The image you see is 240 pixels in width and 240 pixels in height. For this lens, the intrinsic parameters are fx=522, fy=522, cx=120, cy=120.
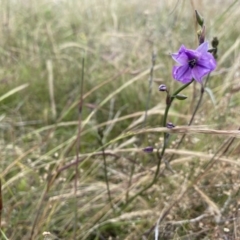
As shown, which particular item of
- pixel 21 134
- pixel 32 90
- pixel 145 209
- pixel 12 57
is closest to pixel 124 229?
pixel 145 209

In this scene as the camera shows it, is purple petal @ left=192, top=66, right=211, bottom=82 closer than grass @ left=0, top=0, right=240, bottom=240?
Yes

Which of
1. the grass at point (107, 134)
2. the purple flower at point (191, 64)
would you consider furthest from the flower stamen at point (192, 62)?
the grass at point (107, 134)

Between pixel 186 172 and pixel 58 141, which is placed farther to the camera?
pixel 58 141

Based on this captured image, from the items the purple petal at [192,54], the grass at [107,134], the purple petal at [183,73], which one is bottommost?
the grass at [107,134]

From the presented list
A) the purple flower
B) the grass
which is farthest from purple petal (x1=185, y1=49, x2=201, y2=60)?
the grass

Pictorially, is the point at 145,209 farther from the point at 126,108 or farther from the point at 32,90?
the point at 32,90

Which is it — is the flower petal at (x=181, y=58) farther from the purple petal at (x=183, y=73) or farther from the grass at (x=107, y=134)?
the grass at (x=107, y=134)

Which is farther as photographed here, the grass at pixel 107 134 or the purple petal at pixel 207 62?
the grass at pixel 107 134

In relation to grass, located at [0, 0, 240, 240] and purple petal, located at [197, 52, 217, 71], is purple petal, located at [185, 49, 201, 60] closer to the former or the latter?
purple petal, located at [197, 52, 217, 71]
